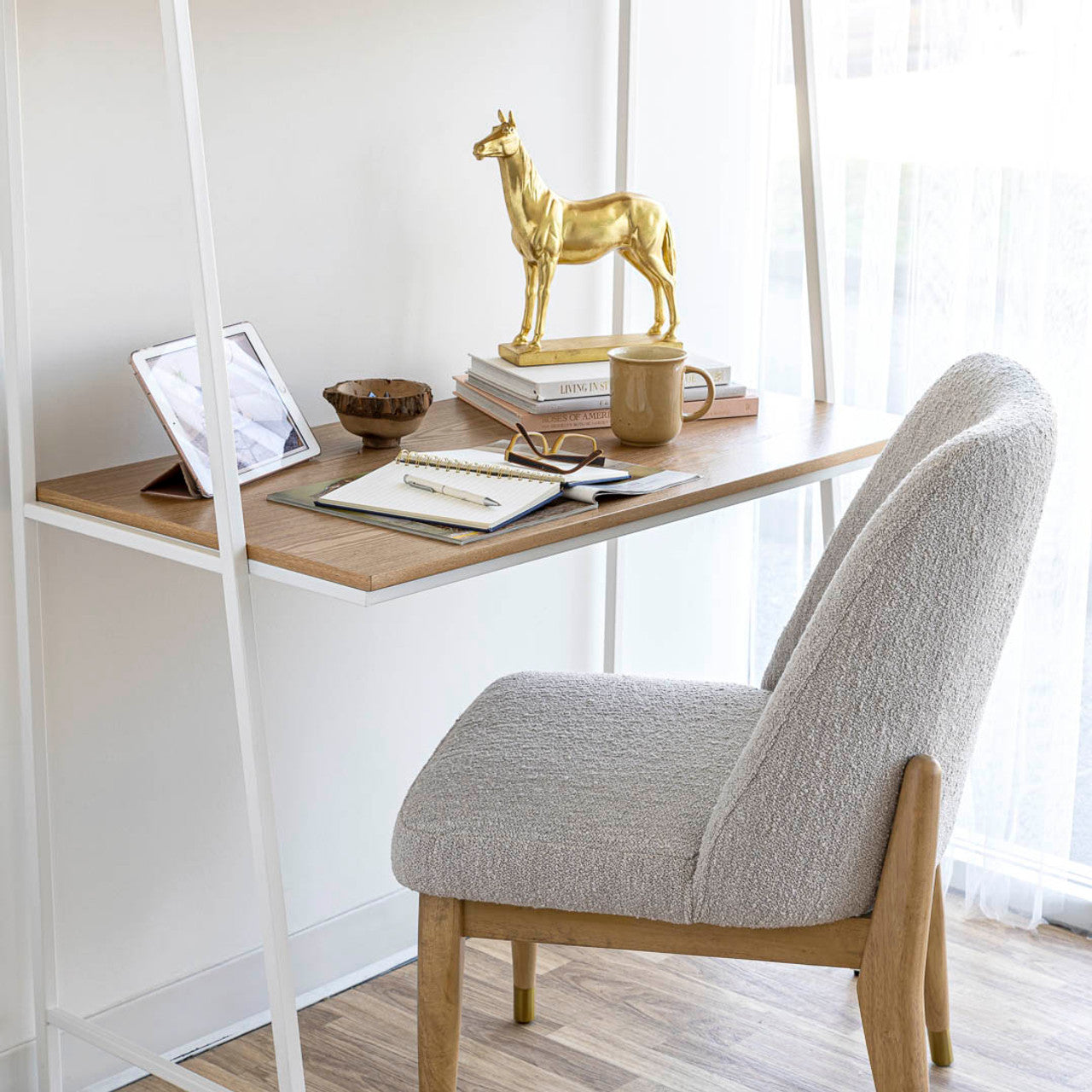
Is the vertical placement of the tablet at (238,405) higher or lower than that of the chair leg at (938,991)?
higher

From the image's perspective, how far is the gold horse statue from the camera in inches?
64.0

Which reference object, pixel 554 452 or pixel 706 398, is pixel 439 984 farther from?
pixel 706 398

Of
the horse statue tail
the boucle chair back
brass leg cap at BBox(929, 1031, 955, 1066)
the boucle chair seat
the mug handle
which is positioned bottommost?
brass leg cap at BBox(929, 1031, 955, 1066)

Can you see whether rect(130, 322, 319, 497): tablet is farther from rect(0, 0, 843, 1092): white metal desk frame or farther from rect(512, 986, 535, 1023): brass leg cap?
rect(512, 986, 535, 1023): brass leg cap

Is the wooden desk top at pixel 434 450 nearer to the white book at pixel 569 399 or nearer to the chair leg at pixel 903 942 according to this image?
the white book at pixel 569 399

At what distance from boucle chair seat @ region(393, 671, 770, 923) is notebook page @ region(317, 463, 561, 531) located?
24cm

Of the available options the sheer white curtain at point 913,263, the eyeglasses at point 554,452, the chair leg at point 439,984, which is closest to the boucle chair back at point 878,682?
the chair leg at point 439,984

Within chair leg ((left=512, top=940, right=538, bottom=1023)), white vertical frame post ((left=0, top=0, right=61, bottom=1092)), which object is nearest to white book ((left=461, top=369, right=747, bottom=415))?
white vertical frame post ((left=0, top=0, right=61, bottom=1092))

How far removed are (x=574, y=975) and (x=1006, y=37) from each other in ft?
4.14

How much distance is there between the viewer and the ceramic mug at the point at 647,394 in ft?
4.92

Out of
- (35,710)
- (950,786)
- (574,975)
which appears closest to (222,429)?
(35,710)

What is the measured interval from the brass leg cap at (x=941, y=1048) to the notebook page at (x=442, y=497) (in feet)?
2.63

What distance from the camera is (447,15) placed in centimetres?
173

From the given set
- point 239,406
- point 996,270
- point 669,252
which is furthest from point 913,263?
point 239,406
